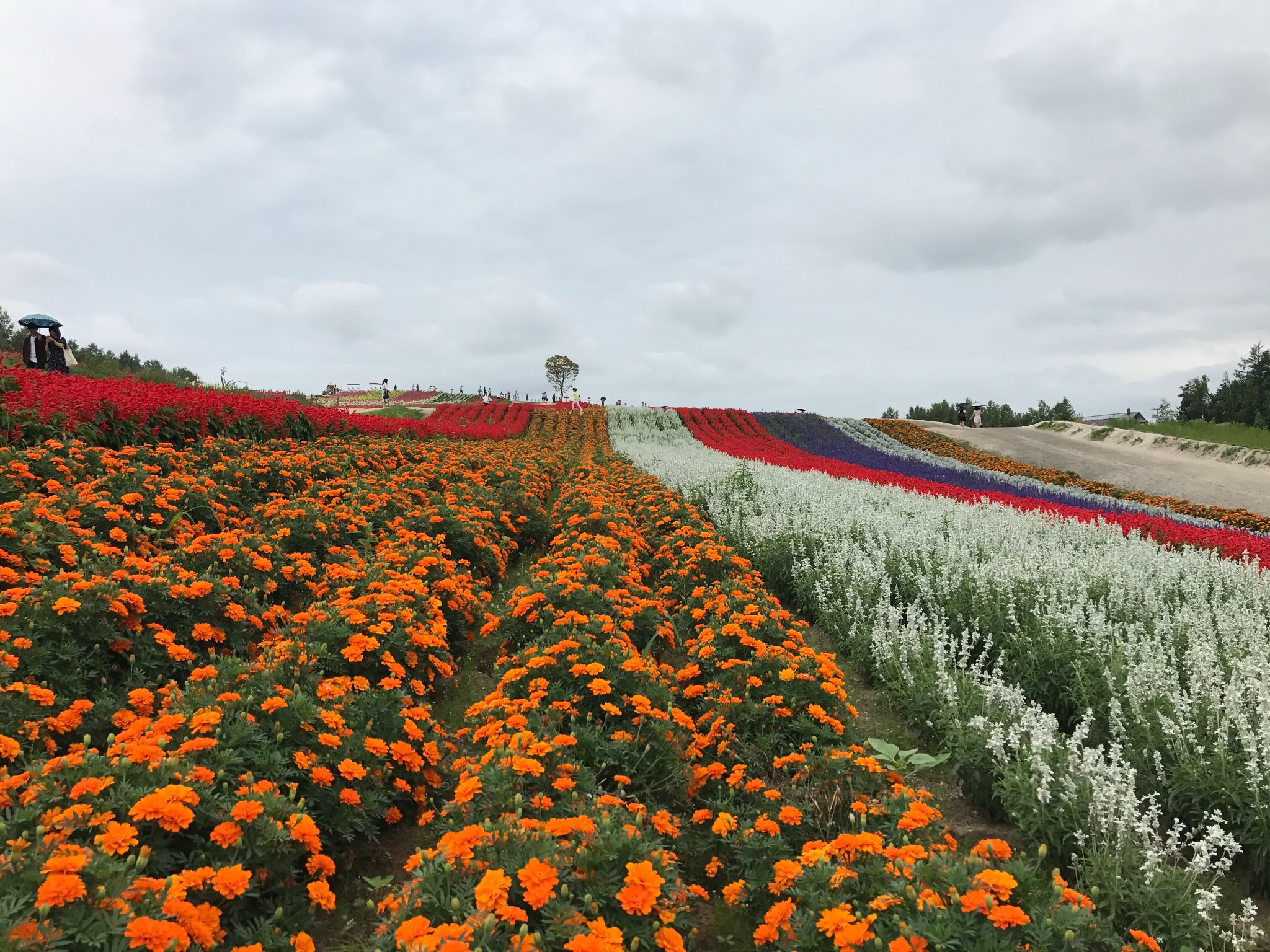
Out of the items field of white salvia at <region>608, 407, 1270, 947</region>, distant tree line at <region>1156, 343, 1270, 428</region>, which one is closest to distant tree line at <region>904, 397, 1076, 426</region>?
distant tree line at <region>1156, 343, 1270, 428</region>

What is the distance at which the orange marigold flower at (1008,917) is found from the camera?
7.85ft

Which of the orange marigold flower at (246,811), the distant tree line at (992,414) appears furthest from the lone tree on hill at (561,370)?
the orange marigold flower at (246,811)

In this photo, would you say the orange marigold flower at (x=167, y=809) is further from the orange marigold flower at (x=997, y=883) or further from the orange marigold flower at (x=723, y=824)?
the orange marigold flower at (x=997, y=883)

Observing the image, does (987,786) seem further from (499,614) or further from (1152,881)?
(499,614)

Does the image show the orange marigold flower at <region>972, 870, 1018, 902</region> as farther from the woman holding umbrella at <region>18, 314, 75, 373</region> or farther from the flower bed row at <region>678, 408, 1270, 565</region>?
the woman holding umbrella at <region>18, 314, 75, 373</region>

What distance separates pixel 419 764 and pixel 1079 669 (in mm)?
4713

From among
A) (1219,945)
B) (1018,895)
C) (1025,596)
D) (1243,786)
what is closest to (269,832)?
(1018,895)

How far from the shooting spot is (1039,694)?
563cm

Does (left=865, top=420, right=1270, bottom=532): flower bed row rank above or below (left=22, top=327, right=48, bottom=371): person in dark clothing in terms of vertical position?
below

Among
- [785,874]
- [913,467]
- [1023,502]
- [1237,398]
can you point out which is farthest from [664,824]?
[1237,398]

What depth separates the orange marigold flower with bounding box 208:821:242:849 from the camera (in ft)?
9.62

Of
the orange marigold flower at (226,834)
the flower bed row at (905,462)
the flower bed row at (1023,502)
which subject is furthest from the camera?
the flower bed row at (905,462)

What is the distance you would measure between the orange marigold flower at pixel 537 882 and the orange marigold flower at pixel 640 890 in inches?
10.3

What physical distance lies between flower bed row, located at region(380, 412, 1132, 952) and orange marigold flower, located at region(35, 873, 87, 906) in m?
1.03
